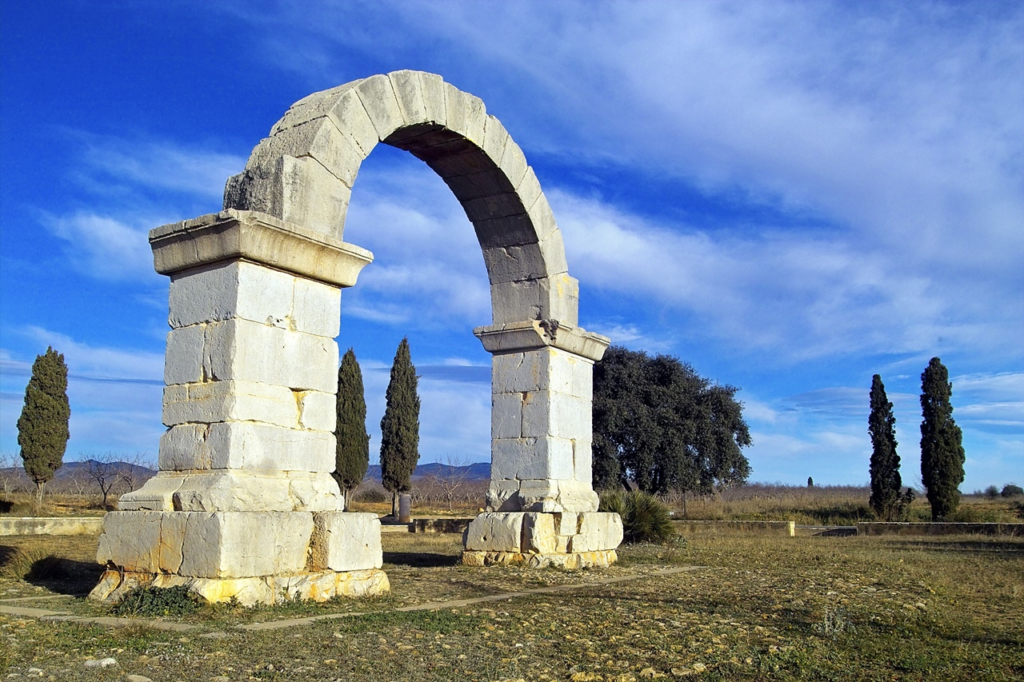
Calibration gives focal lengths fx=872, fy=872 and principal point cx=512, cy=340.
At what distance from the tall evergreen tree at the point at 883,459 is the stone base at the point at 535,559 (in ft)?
56.4

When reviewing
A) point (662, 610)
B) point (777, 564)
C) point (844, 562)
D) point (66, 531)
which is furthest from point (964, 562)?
point (66, 531)

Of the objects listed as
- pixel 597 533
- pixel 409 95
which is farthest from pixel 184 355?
pixel 597 533

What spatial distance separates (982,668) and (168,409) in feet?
17.3

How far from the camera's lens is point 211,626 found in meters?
4.83

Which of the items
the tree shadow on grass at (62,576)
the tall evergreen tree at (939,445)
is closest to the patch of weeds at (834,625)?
the tree shadow on grass at (62,576)

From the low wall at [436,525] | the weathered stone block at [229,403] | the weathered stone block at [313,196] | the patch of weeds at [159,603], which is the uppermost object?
the weathered stone block at [313,196]

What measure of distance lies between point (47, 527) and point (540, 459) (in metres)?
10.5

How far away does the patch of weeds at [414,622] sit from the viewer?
499cm

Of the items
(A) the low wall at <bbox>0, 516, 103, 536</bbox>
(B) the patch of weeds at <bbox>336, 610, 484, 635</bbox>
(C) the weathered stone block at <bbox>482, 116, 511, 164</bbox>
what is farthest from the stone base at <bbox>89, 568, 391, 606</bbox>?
(A) the low wall at <bbox>0, 516, 103, 536</bbox>

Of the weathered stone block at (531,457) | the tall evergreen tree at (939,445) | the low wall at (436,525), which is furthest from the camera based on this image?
the tall evergreen tree at (939,445)

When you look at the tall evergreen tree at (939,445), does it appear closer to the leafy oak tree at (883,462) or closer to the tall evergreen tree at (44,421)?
the leafy oak tree at (883,462)

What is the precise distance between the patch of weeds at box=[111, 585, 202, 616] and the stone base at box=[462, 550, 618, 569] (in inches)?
159

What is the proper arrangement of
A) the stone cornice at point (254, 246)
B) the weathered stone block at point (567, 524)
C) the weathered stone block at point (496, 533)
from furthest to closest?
1. the weathered stone block at point (567, 524)
2. the weathered stone block at point (496, 533)
3. the stone cornice at point (254, 246)

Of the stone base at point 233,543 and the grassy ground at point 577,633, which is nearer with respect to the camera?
the grassy ground at point 577,633
